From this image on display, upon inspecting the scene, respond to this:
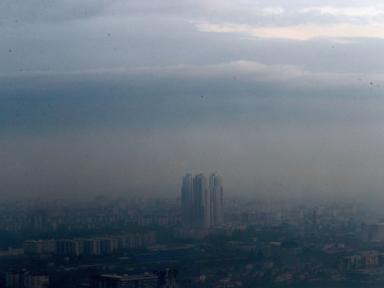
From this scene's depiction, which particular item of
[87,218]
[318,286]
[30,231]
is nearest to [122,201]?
[87,218]

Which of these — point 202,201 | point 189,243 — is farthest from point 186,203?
point 189,243

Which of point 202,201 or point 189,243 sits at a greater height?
point 202,201

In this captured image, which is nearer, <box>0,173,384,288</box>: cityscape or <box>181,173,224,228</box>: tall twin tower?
<box>0,173,384,288</box>: cityscape

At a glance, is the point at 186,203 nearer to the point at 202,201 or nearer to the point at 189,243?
the point at 202,201

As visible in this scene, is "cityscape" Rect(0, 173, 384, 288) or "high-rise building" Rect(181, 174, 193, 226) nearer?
"cityscape" Rect(0, 173, 384, 288)

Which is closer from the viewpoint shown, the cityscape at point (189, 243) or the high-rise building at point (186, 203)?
the cityscape at point (189, 243)

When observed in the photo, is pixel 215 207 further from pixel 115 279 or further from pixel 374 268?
pixel 374 268

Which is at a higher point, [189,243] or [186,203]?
[186,203]

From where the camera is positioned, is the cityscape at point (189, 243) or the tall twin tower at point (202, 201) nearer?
the cityscape at point (189, 243)
